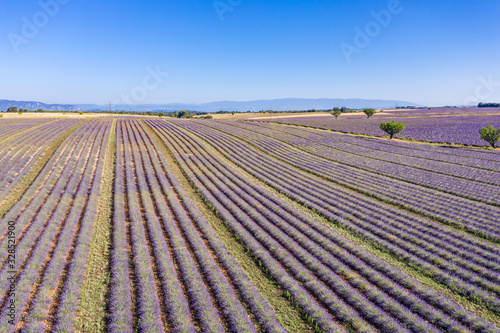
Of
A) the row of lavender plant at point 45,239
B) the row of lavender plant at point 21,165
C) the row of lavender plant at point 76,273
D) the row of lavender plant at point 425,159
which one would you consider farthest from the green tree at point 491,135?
the row of lavender plant at point 21,165

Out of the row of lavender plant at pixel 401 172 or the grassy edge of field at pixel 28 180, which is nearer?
the grassy edge of field at pixel 28 180

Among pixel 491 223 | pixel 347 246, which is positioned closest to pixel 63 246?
pixel 347 246

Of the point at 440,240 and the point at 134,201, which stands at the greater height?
the point at 134,201

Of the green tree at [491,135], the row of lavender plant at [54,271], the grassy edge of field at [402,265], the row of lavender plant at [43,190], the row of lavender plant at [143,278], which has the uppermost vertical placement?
the green tree at [491,135]

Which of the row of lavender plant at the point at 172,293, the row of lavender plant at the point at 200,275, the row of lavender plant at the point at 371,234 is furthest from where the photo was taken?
the row of lavender plant at the point at 371,234

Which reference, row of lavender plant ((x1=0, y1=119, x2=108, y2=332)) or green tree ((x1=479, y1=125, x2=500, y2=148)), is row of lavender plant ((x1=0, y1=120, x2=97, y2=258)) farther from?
green tree ((x1=479, y1=125, x2=500, y2=148))

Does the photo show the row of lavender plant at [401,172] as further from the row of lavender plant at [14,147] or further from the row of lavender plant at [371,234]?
the row of lavender plant at [14,147]

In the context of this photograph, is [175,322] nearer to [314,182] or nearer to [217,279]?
[217,279]
